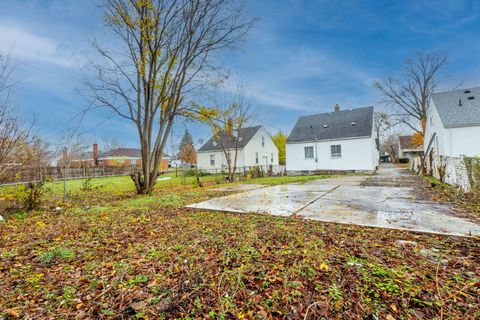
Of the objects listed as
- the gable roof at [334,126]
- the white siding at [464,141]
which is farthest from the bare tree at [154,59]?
the gable roof at [334,126]

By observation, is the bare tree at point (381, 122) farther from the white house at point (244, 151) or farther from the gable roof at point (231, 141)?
the gable roof at point (231, 141)

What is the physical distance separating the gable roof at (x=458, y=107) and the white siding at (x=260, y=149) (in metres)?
16.1

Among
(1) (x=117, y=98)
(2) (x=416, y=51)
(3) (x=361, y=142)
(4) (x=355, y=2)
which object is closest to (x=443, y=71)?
(2) (x=416, y=51)

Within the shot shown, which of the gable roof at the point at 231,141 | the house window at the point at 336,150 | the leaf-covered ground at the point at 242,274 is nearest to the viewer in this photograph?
the leaf-covered ground at the point at 242,274

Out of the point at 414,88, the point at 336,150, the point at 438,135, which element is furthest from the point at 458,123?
the point at 414,88

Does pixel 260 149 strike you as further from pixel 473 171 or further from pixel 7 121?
pixel 7 121

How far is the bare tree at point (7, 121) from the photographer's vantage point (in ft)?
17.5

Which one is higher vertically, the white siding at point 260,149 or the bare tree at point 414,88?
the bare tree at point 414,88

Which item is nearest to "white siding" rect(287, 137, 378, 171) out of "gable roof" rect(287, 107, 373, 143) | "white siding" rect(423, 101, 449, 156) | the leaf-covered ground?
"gable roof" rect(287, 107, 373, 143)

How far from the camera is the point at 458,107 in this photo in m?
13.8

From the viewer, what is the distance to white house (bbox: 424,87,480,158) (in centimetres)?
1265

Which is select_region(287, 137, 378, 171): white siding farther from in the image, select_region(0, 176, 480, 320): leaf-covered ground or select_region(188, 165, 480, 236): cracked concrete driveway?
select_region(0, 176, 480, 320): leaf-covered ground

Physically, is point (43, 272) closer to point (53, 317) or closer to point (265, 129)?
point (53, 317)

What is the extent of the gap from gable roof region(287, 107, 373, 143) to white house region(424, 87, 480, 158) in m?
4.69
